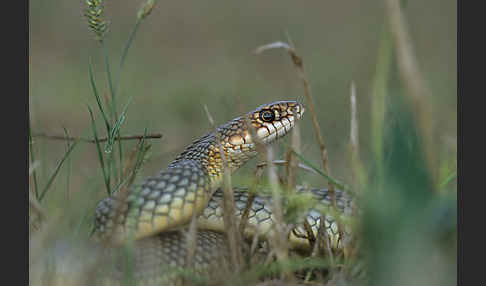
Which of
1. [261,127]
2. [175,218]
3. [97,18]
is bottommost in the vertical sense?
[175,218]

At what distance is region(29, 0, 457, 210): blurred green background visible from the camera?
11.0m

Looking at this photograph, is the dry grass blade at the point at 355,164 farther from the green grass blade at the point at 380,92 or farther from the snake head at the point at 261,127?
the snake head at the point at 261,127

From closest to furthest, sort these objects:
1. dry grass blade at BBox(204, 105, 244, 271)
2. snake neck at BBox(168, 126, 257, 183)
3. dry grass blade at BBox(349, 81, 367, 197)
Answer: dry grass blade at BBox(349, 81, 367, 197), dry grass blade at BBox(204, 105, 244, 271), snake neck at BBox(168, 126, 257, 183)

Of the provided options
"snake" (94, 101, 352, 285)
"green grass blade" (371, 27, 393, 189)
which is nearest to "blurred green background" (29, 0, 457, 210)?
"snake" (94, 101, 352, 285)

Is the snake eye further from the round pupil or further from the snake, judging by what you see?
the snake

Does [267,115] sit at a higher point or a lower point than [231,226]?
higher

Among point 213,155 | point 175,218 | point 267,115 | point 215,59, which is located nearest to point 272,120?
point 267,115

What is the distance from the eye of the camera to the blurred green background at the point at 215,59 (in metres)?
11.0

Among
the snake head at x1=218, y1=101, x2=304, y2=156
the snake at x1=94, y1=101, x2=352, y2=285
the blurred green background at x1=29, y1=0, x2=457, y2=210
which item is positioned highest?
the blurred green background at x1=29, y1=0, x2=457, y2=210

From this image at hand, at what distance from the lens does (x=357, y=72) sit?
13922mm

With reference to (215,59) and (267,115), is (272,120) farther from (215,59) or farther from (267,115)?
(215,59)

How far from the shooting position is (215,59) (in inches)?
653

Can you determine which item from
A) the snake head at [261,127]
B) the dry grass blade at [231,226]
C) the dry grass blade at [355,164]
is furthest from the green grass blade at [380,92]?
the snake head at [261,127]

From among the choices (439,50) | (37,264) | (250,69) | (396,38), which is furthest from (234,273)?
(439,50)
